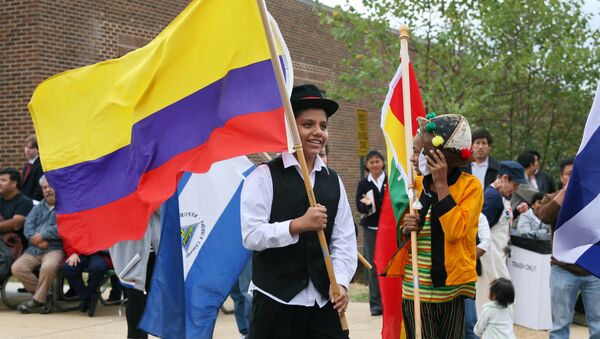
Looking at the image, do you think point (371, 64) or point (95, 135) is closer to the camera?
point (95, 135)

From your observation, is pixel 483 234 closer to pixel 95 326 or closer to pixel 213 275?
pixel 213 275

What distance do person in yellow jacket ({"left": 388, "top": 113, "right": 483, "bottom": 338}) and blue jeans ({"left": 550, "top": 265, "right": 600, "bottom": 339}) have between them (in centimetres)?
189

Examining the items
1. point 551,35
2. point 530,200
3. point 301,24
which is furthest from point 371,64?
point 530,200

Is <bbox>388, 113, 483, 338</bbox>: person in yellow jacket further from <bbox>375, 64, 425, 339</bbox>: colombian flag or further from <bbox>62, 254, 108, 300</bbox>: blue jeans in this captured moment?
<bbox>62, 254, 108, 300</bbox>: blue jeans

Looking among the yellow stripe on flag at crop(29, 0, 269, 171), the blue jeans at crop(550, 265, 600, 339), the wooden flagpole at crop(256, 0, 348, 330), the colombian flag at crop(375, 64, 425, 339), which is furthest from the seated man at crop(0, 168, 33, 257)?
the wooden flagpole at crop(256, 0, 348, 330)

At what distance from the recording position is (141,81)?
211 inches

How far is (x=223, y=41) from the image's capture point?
515 centimetres

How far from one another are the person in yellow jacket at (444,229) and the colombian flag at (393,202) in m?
0.35

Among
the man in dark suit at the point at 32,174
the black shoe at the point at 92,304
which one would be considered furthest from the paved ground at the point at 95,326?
the man in dark suit at the point at 32,174

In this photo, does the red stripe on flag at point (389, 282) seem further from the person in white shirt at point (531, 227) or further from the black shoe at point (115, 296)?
the black shoe at point (115, 296)

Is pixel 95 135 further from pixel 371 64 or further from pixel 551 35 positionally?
pixel 551 35

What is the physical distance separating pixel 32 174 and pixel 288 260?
8903 mm

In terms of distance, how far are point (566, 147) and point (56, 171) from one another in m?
16.4

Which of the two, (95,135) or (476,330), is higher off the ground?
(95,135)
